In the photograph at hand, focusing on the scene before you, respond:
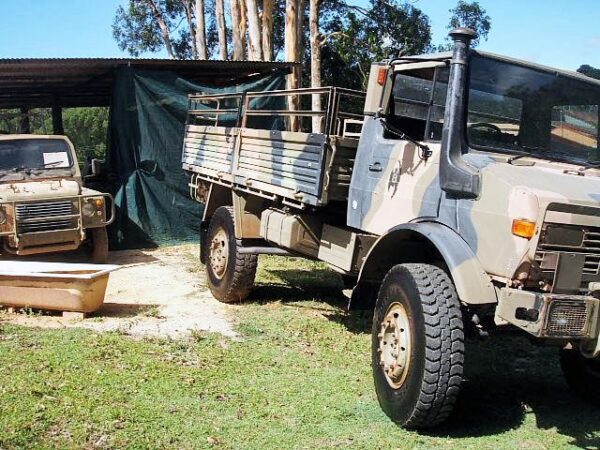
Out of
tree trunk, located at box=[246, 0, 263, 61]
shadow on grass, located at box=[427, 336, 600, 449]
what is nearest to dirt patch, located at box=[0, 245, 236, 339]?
shadow on grass, located at box=[427, 336, 600, 449]

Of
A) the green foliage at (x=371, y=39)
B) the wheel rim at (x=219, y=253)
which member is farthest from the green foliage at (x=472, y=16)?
the wheel rim at (x=219, y=253)

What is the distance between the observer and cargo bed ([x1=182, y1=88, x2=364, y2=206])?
19.1 feet

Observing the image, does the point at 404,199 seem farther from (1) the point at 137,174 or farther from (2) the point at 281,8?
(2) the point at 281,8

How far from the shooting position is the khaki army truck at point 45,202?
883 centimetres

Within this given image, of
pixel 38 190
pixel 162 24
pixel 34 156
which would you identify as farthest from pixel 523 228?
pixel 162 24

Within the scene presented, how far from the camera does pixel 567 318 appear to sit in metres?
3.73

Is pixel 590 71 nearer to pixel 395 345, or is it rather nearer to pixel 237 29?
pixel 395 345

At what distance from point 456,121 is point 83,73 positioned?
29.2 ft

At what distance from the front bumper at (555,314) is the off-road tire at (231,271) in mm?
3956

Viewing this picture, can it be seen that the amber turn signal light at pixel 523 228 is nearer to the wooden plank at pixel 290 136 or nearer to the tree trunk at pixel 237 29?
the wooden plank at pixel 290 136

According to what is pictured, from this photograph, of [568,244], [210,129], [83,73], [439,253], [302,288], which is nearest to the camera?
[568,244]

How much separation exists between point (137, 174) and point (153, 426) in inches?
294

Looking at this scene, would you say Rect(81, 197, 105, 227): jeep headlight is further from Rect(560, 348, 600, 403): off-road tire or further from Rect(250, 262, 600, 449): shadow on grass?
Rect(560, 348, 600, 403): off-road tire

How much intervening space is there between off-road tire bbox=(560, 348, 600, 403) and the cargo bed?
212cm
